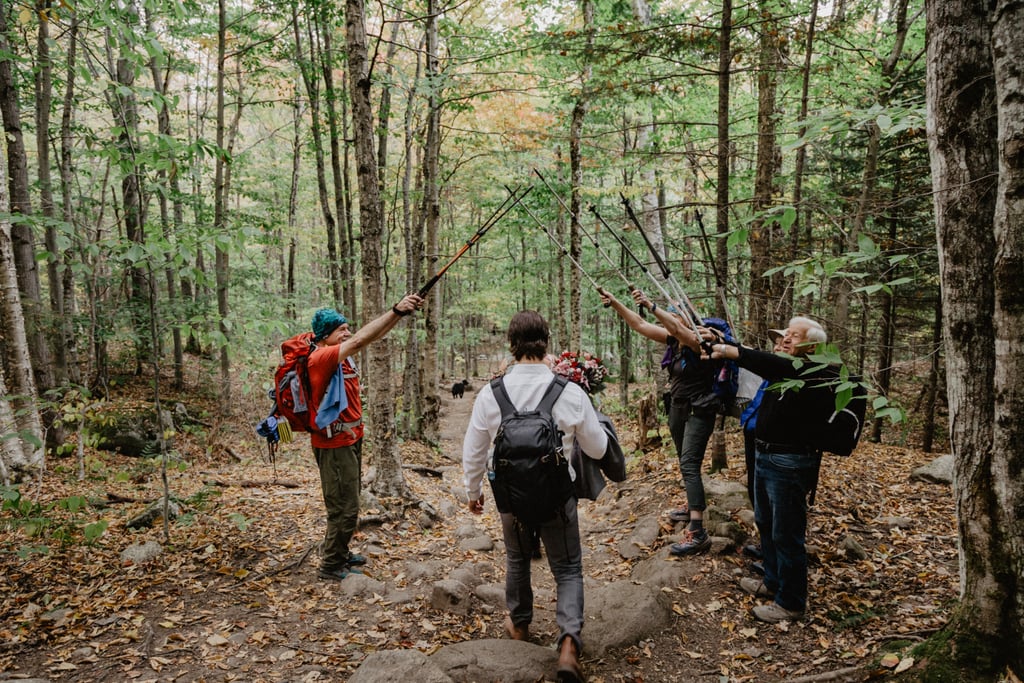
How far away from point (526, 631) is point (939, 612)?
2.92 meters

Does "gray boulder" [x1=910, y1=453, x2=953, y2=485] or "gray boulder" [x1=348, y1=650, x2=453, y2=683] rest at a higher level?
"gray boulder" [x1=348, y1=650, x2=453, y2=683]

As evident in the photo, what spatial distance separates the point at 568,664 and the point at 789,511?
6.61 feet

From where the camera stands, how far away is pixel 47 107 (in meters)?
9.82

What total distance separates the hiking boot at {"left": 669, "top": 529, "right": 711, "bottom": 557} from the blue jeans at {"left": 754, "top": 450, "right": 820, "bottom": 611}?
91 cm

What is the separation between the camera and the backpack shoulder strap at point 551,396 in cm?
330

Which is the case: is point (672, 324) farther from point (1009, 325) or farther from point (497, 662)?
point (497, 662)

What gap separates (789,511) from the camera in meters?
3.89

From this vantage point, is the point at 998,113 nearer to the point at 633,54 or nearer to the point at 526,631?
the point at 526,631

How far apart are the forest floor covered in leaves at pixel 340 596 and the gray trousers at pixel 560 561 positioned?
451mm

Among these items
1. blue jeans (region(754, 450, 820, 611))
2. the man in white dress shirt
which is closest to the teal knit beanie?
the man in white dress shirt

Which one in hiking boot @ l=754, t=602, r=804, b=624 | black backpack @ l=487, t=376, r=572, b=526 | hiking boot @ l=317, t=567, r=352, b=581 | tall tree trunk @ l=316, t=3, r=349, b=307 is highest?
tall tree trunk @ l=316, t=3, r=349, b=307

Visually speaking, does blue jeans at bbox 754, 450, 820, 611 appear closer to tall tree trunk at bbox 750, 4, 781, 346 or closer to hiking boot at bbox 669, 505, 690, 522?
hiking boot at bbox 669, 505, 690, 522

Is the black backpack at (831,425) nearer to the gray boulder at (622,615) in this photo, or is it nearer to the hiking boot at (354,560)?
the gray boulder at (622,615)

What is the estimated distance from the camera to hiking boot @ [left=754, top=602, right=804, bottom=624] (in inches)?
160
